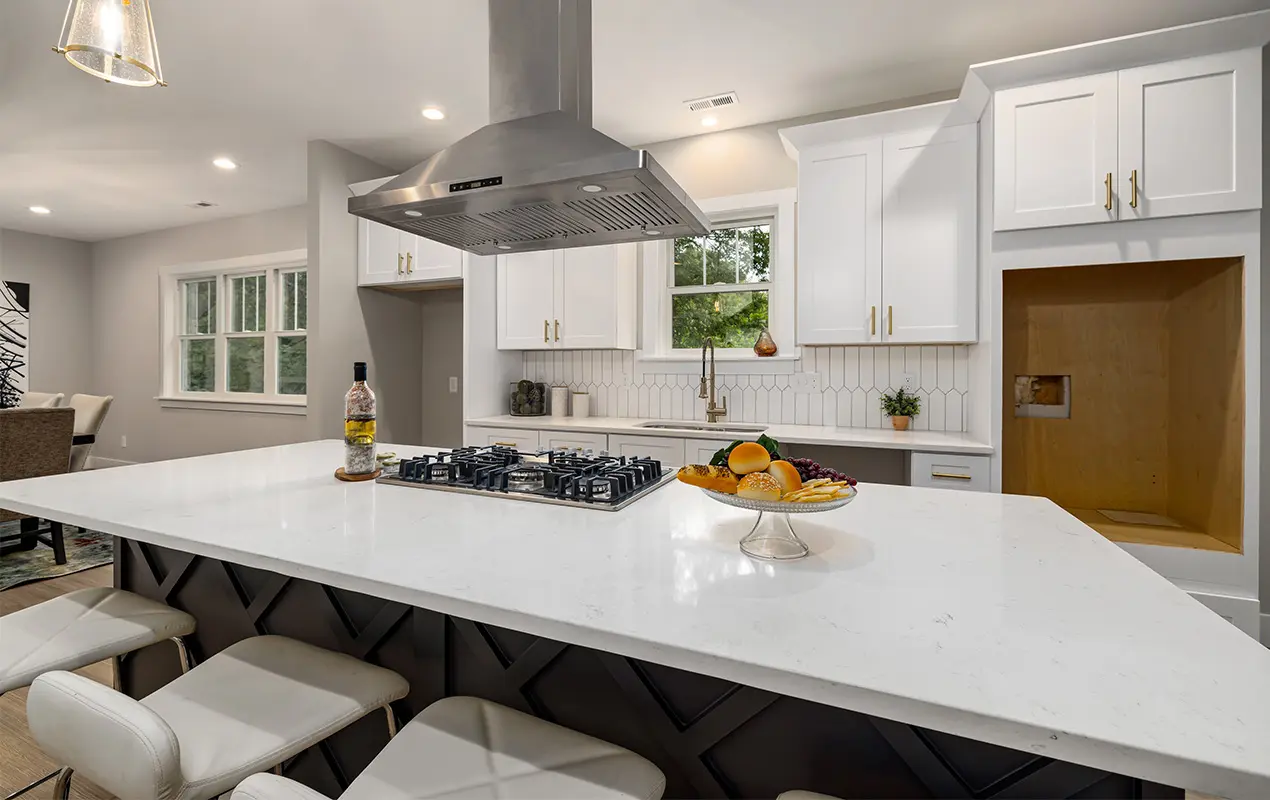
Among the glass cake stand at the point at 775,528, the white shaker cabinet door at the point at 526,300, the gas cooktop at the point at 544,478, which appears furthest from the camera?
the white shaker cabinet door at the point at 526,300

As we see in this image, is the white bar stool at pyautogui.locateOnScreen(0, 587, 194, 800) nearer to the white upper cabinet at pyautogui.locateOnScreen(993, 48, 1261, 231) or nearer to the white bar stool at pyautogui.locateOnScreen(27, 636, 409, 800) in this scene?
the white bar stool at pyautogui.locateOnScreen(27, 636, 409, 800)

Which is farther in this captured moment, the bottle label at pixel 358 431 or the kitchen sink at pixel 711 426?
the kitchen sink at pixel 711 426

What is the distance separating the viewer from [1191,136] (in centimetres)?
220

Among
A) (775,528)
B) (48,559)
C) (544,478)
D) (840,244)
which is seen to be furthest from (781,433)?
(48,559)

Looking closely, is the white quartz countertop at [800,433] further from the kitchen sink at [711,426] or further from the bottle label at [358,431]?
the bottle label at [358,431]

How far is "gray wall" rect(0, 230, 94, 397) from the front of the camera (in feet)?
20.0

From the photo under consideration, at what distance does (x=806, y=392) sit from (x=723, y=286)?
819 millimetres

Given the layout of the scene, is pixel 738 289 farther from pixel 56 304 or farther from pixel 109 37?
pixel 56 304

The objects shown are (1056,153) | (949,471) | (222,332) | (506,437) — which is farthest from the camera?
(222,332)

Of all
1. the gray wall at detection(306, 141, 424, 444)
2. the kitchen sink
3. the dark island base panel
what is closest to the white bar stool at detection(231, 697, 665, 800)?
the dark island base panel

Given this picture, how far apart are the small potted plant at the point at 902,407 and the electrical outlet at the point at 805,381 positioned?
1.22 ft

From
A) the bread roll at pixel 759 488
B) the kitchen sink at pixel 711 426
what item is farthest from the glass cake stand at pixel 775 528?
the kitchen sink at pixel 711 426

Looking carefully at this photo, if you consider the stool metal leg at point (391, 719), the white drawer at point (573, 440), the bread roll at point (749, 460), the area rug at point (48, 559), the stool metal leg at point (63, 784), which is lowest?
the area rug at point (48, 559)

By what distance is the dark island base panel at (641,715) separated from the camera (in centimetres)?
84
